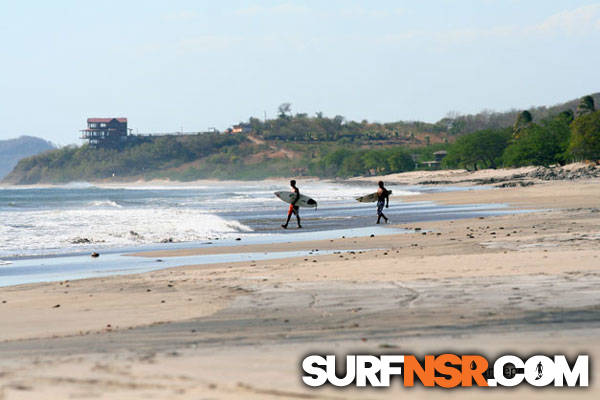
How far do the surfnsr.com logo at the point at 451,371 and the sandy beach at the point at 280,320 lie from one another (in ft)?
0.55

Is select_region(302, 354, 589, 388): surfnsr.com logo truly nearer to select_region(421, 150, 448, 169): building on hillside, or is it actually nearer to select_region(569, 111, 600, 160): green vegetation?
select_region(569, 111, 600, 160): green vegetation

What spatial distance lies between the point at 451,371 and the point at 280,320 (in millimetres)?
3354

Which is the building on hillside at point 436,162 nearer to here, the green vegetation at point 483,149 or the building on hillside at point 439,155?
the building on hillside at point 439,155


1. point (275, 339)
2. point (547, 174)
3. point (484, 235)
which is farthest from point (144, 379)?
point (547, 174)

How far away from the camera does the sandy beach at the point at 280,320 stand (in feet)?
21.4

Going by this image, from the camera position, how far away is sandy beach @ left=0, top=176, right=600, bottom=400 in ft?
21.4

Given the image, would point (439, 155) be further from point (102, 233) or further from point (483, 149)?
point (102, 233)

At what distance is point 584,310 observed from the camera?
910cm

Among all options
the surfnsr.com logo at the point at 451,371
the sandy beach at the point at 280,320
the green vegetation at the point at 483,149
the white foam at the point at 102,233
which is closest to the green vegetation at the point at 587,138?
the green vegetation at the point at 483,149

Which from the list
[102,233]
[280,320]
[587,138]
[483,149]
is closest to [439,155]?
[483,149]

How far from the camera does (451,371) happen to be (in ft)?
20.7

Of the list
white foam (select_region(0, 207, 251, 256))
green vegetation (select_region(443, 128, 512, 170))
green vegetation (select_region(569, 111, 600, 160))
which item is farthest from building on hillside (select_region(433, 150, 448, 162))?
white foam (select_region(0, 207, 251, 256))

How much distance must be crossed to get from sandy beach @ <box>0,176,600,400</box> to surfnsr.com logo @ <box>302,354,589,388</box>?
166mm

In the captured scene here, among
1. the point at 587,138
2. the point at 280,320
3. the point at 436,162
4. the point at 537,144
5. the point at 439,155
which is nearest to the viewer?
the point at 280,320
